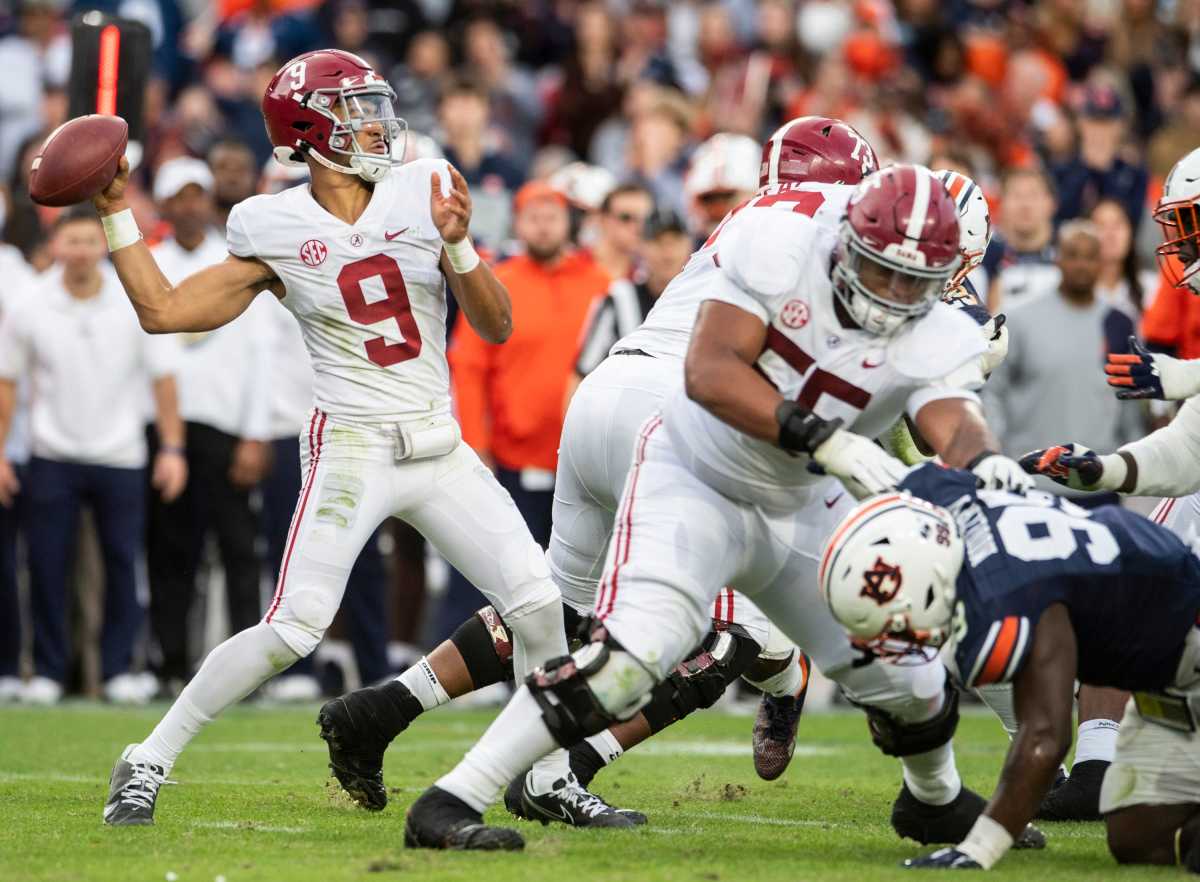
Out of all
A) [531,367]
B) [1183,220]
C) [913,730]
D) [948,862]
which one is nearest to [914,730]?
[913,730]

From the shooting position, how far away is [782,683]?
21.0 feet

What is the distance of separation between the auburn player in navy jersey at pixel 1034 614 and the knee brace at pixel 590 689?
54 centimetres

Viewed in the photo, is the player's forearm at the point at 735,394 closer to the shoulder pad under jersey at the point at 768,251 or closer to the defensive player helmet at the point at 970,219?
the shoulder pad under jersey at the point at 768,251

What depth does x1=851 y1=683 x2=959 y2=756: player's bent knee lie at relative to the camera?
4.96 m

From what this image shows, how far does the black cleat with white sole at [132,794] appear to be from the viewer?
5289mm

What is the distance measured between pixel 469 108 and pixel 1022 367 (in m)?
3.57

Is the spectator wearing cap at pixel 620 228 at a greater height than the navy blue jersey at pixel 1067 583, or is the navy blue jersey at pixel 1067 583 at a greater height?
the navy blue jersey at pixel 1067 583

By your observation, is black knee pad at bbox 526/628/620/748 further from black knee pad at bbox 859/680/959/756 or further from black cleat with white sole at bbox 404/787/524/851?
black knee pad at bbox 859/680/959/756

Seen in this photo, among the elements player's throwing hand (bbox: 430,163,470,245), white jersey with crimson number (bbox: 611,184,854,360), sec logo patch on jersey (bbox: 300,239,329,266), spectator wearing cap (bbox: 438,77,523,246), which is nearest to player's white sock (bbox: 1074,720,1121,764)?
white jersey with crimson number (bbox: 611,184,854,360)

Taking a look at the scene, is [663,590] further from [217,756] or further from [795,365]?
[217,756]

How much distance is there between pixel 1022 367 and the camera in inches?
372

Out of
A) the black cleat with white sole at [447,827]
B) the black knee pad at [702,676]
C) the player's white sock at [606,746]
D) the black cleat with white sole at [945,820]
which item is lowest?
the player's white sock at [606,746]

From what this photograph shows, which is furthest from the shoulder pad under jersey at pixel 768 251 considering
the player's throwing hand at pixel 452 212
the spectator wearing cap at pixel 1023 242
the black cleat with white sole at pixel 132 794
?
the spectator wearing cap at pixel 1023 242

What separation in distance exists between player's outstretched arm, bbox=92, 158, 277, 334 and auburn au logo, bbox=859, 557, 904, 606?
2.10 metres
